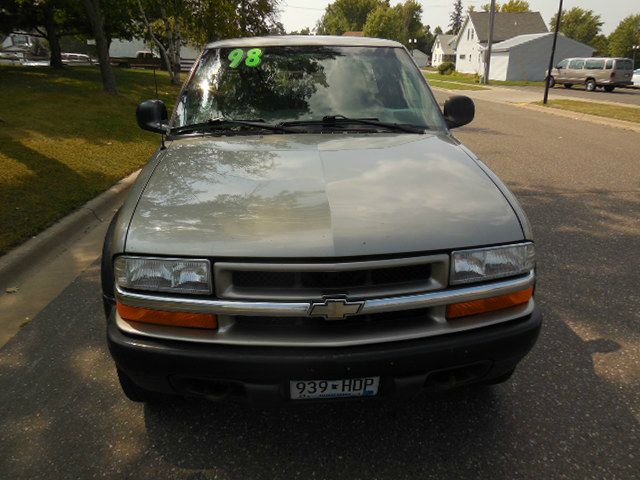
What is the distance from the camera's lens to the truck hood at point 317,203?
5.98 ft

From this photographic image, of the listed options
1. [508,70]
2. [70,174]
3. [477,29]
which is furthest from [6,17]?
[477,29]

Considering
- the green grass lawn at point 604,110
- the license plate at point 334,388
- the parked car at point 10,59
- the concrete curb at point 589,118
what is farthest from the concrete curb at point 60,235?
the parked car at point 10,59

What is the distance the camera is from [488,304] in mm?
1964

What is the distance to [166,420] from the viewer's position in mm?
2379

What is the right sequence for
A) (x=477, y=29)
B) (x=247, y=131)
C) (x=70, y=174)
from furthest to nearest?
(x=477, y=29) → (x=70, y=174) → (x=247, y=131)

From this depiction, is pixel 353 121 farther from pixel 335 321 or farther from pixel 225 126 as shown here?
pixel 335 321

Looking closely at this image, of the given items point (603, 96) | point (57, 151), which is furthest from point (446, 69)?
point (57, 151)

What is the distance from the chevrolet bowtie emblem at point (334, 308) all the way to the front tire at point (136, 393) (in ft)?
3.37

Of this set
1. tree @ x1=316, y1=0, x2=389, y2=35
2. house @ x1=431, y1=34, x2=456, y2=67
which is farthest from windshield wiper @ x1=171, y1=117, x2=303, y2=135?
tree @ x1=316, y1=0, x2=389, y2=35

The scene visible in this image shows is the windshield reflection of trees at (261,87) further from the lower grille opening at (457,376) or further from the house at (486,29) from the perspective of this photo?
the house at (486,29)

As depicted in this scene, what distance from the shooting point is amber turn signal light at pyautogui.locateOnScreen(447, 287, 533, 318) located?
6.31 feet

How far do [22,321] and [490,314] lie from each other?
3.07 metres

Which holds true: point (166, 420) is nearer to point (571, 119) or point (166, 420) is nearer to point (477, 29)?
point (571, 119)

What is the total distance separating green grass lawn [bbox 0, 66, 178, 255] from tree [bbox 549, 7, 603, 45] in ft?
343
